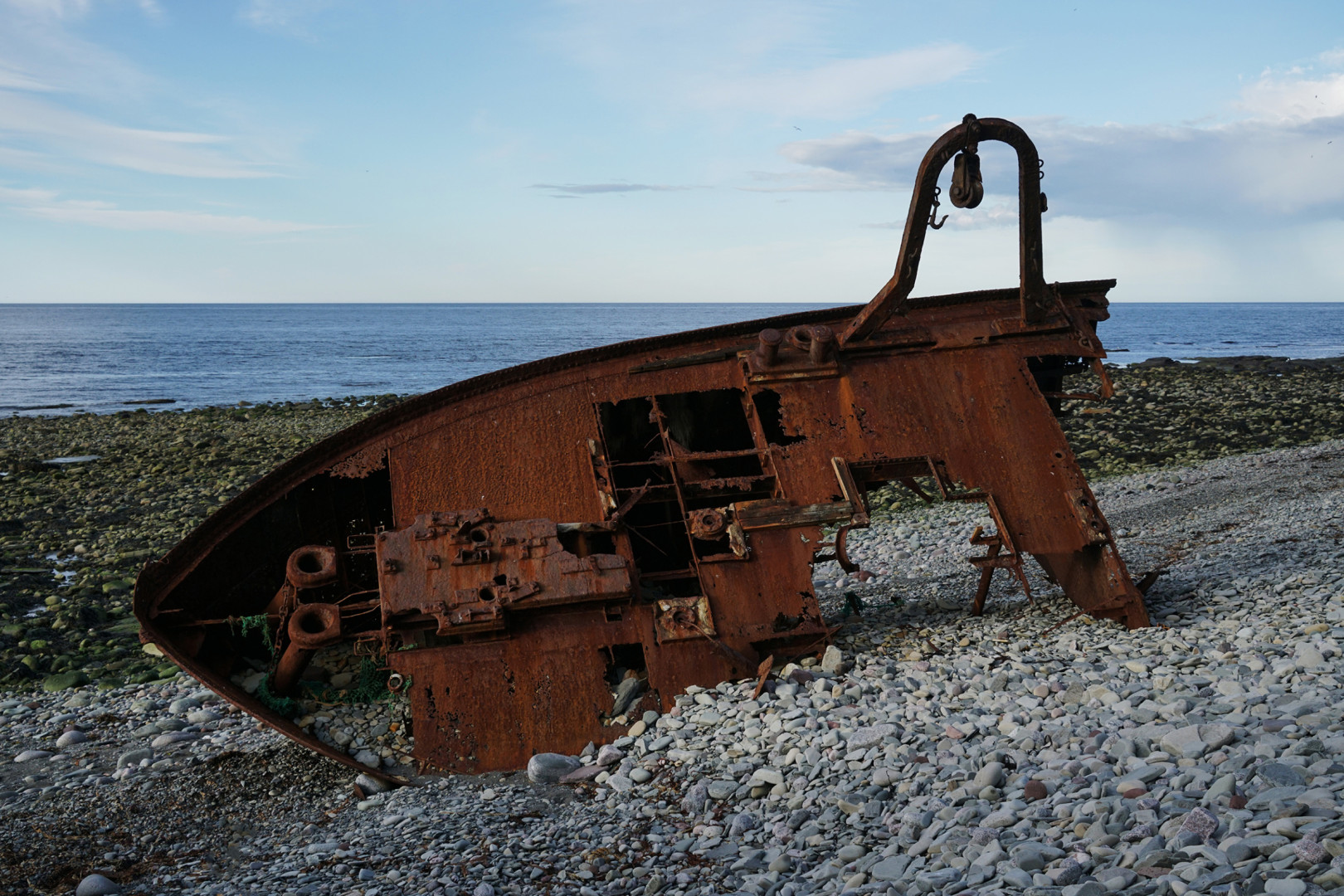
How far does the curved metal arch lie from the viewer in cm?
604

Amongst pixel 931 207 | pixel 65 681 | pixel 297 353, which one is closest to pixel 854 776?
pixel 931 207

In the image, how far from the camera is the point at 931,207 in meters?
6.18

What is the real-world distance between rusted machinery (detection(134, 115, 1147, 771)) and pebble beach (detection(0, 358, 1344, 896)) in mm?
348

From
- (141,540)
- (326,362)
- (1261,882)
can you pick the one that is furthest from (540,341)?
(1261,882)

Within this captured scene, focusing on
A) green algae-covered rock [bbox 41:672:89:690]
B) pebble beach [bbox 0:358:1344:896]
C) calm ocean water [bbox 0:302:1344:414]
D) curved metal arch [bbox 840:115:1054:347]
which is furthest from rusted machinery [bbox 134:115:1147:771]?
calm ocean water [bbox 0:302:1344:414]

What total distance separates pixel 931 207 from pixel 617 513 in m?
2.76

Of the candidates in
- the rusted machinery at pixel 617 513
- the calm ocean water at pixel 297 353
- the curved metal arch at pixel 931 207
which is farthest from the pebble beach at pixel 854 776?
the calm ocean water at pixel 297 353

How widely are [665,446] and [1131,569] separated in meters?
4.58

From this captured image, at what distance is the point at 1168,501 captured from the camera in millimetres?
12445

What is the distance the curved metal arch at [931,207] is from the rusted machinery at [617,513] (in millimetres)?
16

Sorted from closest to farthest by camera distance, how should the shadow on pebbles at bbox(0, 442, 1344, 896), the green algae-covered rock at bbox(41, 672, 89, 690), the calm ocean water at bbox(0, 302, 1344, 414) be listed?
the shadow on pebbles at bbox(0, 442, 1344, 896) < the green algae-covered rock at bbox(41, 672, 89, 690) < the calm ocean water at bbox(0, 302, 1344, 414)

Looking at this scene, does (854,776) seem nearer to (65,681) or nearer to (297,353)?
(65,681)

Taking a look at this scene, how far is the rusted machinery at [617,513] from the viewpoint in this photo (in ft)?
19.2

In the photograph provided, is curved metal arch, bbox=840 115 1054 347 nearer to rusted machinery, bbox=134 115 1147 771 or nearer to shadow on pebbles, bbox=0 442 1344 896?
rusted machinery, bbox=134 115 1147 771
